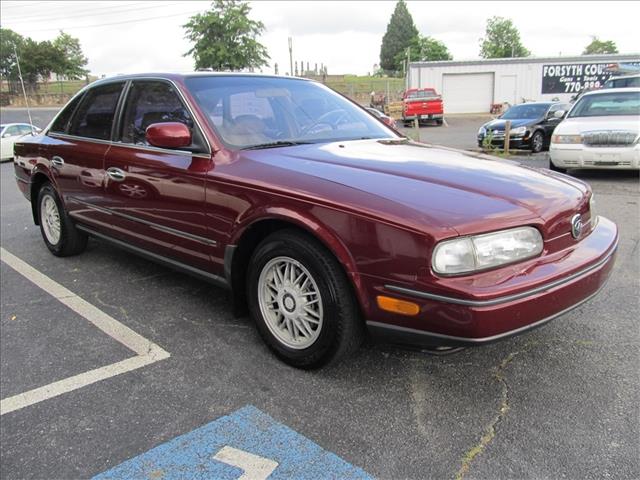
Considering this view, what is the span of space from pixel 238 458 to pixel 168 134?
1.80m

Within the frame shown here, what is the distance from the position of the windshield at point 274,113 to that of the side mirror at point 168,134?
20cm

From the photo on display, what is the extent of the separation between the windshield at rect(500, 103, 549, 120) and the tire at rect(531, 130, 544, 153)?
2.69ft

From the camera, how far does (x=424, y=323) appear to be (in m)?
2.23

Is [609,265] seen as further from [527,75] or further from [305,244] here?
[527,75]

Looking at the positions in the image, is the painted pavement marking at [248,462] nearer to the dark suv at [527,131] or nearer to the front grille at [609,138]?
the front grille at [609,138]

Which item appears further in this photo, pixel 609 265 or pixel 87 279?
pixel 87 279

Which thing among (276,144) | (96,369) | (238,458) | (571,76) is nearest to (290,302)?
(238,458)

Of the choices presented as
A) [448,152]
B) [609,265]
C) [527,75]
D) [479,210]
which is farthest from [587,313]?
[527,75]

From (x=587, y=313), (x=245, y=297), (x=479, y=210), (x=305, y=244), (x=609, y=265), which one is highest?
(x=479, y=210)

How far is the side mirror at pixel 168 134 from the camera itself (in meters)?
3.04

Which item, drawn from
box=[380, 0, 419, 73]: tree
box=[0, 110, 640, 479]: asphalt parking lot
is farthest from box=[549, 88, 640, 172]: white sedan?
box=[380, 0, 419, 73]: tree

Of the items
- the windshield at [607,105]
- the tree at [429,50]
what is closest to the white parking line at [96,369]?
the windshield at [607,105]

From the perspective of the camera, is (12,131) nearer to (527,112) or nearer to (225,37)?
(527,112)

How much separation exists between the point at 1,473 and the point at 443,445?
5.92 feet
